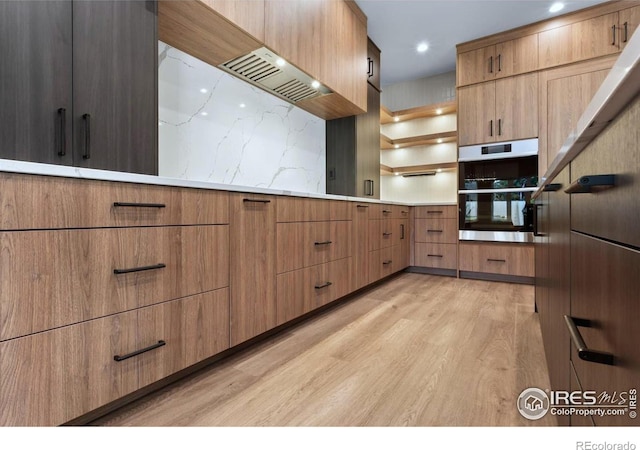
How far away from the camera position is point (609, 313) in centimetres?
45

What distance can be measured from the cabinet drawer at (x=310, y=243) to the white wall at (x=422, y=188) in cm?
216

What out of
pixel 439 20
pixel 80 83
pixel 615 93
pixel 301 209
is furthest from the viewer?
pixel 439 20

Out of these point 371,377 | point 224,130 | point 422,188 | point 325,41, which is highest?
point 325,41

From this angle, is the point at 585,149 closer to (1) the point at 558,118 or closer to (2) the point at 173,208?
(2) the point at 173,208

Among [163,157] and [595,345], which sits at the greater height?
[163,157]

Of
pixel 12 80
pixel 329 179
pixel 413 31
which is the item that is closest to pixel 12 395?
pixel 12 80

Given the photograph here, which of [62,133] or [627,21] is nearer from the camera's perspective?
[62,133]

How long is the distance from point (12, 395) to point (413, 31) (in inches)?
148

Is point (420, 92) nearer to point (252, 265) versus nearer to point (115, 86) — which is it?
point (252, 265)

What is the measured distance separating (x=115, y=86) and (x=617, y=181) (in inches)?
61.0

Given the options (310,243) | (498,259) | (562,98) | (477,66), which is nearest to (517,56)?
(477,66)

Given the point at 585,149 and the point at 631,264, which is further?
the point at 585,149

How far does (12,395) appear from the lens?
74 cm

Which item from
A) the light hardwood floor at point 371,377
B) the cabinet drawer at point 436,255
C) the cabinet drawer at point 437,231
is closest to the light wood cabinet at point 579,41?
the cabinet drawer at point 437,231
